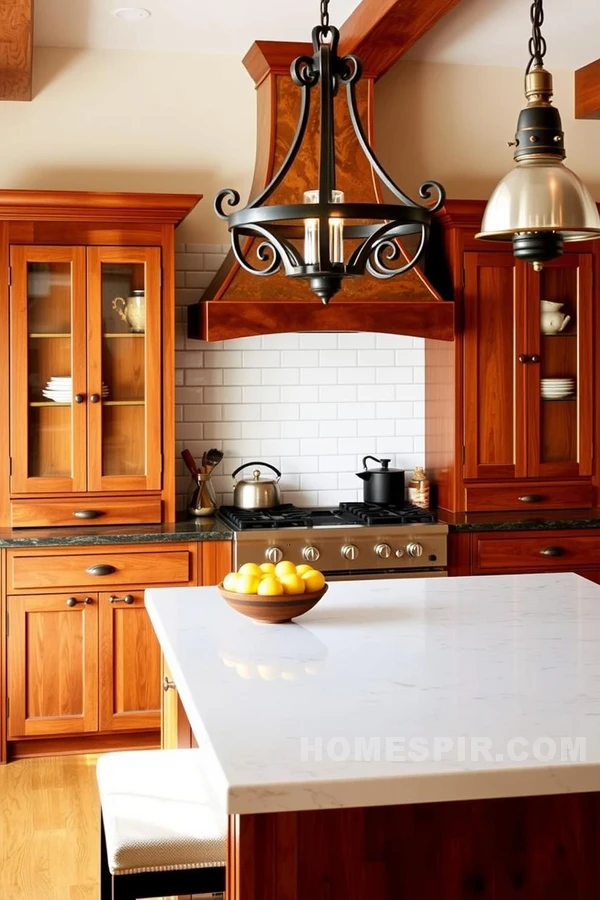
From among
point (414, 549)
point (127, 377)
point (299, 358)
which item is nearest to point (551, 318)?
point (299, 358)

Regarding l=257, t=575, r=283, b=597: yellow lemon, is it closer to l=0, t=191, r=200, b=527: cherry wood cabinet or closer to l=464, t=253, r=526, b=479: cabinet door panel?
l=0, t=191, r=200, b=527: cherry wood cabinet

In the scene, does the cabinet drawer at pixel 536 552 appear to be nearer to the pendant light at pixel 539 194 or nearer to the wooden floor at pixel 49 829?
the wooden floor at pixel 49 829

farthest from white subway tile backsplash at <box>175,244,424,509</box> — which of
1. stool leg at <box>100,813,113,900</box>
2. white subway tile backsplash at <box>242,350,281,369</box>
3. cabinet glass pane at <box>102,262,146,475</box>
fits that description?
stool leg at <box>100,813,113,900</box>

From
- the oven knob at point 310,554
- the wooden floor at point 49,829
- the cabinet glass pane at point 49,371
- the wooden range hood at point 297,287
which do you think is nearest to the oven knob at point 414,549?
the oven knob at point 310,554

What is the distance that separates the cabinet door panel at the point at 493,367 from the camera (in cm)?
518

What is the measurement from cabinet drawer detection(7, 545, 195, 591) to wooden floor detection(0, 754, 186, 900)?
2.47ft

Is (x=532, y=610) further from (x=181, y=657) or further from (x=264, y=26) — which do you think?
(x=264, y=26)

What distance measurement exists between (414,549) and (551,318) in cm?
134

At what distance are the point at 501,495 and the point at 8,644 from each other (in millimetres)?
2304

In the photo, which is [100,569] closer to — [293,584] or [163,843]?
[293,584]

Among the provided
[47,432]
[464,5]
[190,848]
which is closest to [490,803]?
[190,848]

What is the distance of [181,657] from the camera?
8.48ft

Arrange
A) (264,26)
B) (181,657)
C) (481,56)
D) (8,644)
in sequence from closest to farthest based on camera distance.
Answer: (181,657) → (8,644) → (264,26) → (481,56)

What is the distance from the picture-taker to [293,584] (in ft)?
9.36
